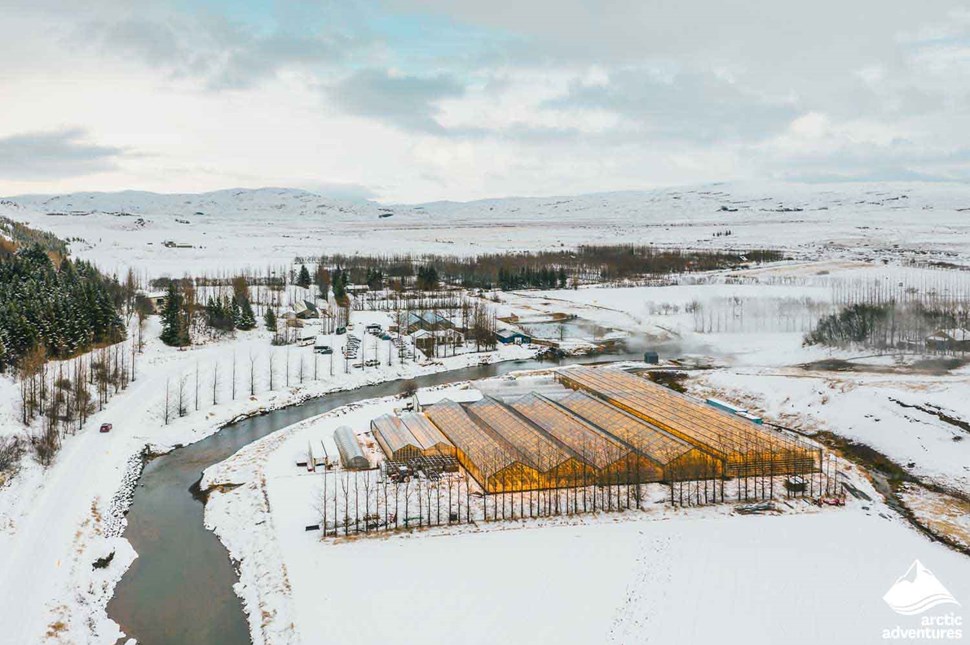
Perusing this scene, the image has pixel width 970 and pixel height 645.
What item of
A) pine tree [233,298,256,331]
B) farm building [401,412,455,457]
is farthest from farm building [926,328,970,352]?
pine tree [233,298,256,331]

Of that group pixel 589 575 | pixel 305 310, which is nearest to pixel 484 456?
pixel 589 575

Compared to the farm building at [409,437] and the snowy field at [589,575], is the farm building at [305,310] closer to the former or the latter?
the farm building at [409,437]

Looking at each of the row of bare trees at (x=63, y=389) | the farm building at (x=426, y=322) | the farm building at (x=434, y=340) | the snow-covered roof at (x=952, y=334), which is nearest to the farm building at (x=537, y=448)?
the row of bare trees at (x=63, y=389)

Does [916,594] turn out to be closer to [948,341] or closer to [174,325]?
[948,341]

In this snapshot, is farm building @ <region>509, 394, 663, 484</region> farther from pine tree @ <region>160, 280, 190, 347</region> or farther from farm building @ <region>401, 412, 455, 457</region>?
pine tree @ <region>160, 280, 190, 347</region>

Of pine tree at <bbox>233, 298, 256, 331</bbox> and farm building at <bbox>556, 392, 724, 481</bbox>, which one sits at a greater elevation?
pine tree at <bbox>233, 298, 256, 331</bbox>

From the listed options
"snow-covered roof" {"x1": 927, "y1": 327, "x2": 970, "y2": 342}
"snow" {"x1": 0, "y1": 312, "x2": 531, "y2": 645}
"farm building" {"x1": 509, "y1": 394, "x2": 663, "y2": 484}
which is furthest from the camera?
"snow-covered roof" {"x1": 927, "y1": 327, "x2": 970, "y2": 342}
